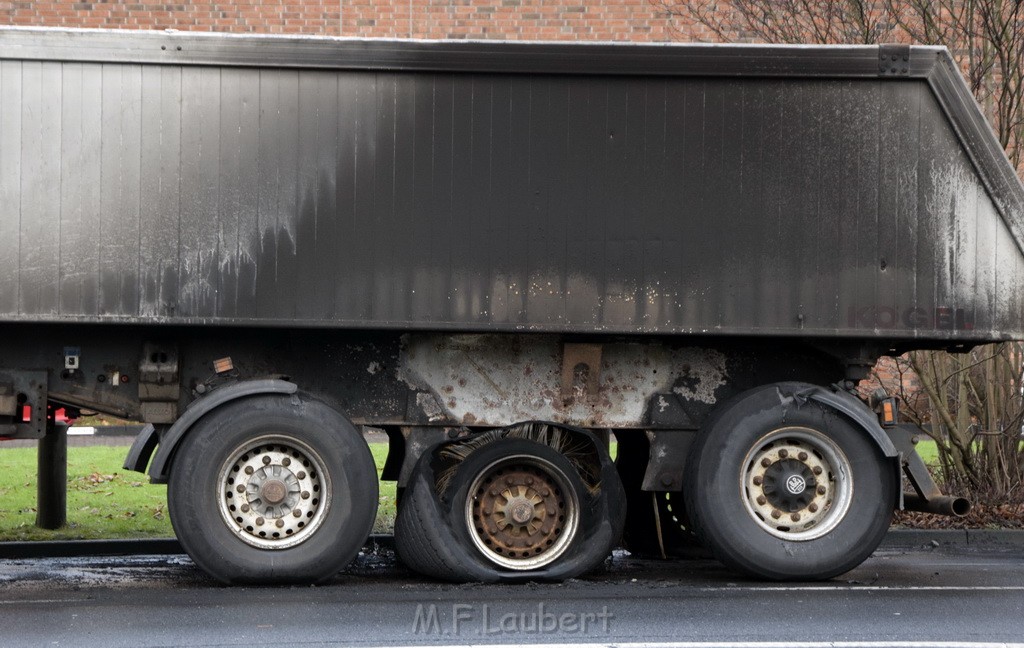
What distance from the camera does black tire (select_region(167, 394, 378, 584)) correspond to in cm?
821

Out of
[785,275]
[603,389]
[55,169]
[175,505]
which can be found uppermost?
[55,169]

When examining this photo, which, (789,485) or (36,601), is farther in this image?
(789,485)

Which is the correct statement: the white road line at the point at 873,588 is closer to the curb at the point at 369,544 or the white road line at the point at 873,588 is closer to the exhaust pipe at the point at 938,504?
the exhaust pipe at the point at 938,504

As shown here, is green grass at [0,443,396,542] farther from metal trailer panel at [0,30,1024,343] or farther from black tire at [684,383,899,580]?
black tire at [684,383,899,580]

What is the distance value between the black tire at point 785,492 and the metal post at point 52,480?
482 cm

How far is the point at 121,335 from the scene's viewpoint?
8680mm

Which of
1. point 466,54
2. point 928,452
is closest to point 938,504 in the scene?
point 466,54

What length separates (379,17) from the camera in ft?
53.1

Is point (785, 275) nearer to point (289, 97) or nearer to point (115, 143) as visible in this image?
point (289, 97)

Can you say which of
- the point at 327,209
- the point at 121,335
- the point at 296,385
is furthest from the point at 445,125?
the point at 121,335

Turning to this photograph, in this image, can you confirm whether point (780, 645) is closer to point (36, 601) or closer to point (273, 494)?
point (273, 494)

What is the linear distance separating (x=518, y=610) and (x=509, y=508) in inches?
46.6

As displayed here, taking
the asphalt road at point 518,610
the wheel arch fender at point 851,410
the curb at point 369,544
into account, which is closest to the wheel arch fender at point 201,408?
the asphalt road at point 518,610

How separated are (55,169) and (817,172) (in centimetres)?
449
